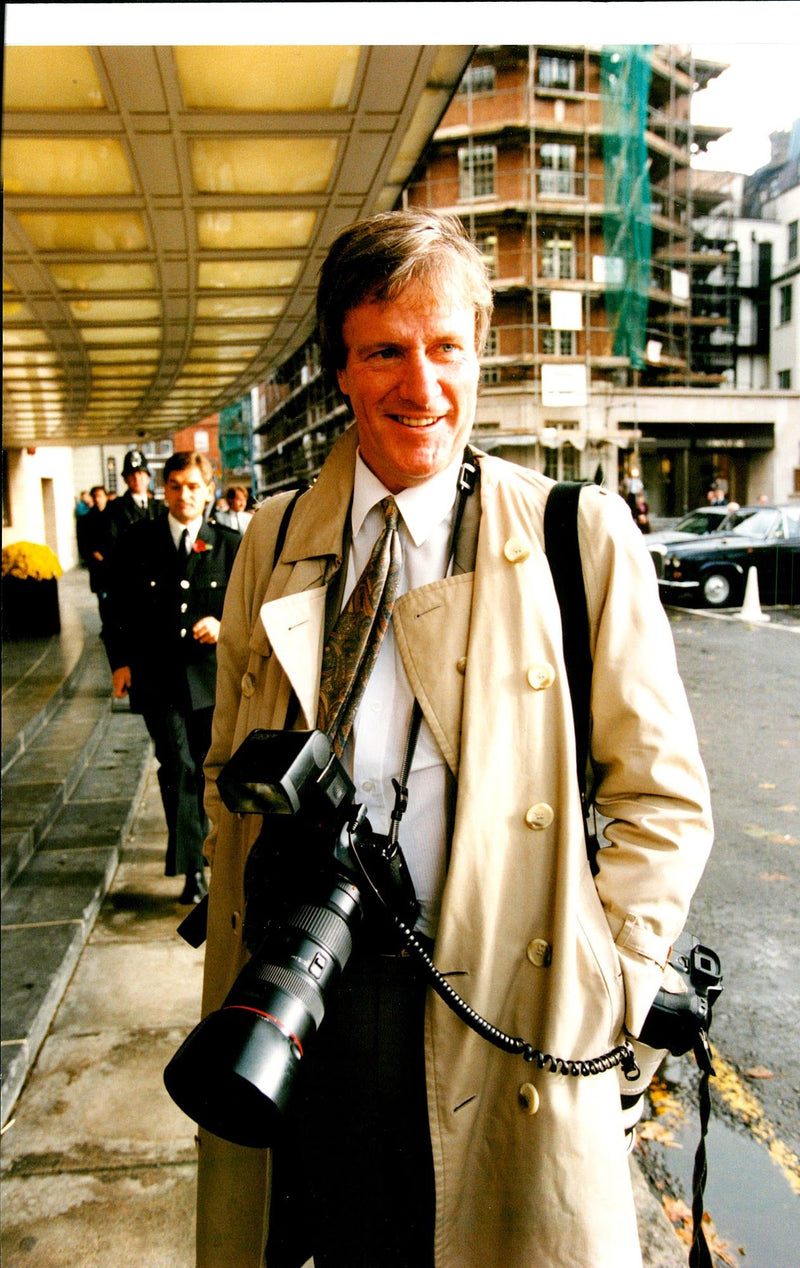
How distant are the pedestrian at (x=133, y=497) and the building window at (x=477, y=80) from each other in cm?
374

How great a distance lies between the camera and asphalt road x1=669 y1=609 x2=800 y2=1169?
1948mm

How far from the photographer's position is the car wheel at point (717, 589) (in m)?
Result: 2.41

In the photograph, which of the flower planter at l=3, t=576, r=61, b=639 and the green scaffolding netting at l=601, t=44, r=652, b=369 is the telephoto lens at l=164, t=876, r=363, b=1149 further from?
the flower planter at l=3, t=576, r=61, b=639

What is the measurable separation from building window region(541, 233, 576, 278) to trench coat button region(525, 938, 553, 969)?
73.5 inches

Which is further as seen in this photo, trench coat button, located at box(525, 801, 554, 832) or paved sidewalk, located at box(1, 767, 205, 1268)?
paved sidewalk, located at box(1, 767, 205, 1268)

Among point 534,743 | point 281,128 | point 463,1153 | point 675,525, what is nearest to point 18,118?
point 281,128

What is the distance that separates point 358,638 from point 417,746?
19 cm

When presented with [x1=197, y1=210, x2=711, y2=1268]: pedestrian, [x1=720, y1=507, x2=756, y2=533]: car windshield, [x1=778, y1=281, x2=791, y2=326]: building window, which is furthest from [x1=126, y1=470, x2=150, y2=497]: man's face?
[x1=197, y1=210, x2=711, y2=1268]: pedestrian

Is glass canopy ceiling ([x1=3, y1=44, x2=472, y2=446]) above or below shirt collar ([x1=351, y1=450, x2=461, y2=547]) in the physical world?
above

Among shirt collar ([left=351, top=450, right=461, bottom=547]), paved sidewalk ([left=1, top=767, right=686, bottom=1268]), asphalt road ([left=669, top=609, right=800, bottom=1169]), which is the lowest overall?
paved sidewalk ([left=1, top=767, right=686, bottom=1268])

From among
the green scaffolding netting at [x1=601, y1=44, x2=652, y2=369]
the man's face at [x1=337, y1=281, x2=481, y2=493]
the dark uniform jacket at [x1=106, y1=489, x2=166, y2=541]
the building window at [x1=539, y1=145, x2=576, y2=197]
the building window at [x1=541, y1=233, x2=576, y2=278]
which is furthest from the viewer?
the dark uniform jacket at [x1=106, y1=489, x2=166, y2=541]

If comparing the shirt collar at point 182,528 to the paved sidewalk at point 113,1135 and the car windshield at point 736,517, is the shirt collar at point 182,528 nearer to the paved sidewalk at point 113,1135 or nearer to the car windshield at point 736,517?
the paved sidewalk at point 113,1135

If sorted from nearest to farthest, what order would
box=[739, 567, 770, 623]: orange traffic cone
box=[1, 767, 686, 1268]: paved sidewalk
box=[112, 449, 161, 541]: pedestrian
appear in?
box=[1, 767, 686, 1268]: paved sidewalk
box=[739, 567, 770, 623]: orange traffic cone
box=[112, 449, 161, 541]: pedestrian

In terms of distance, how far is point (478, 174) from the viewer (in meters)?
3.03
